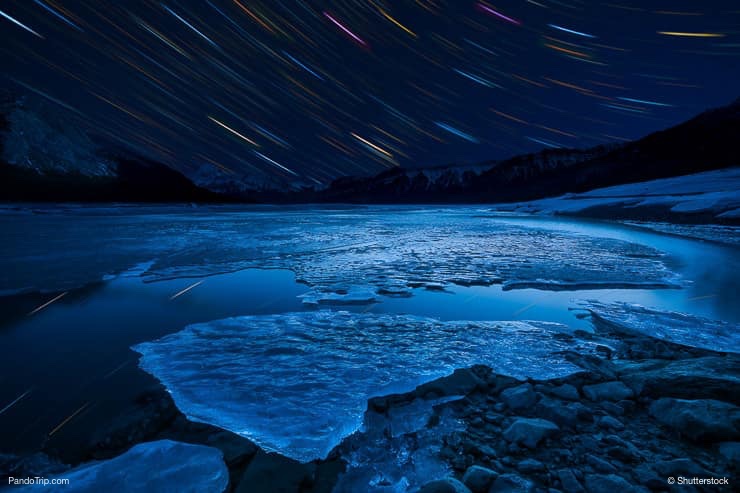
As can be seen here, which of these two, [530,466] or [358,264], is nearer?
[530,466]

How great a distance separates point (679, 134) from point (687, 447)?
165 meters

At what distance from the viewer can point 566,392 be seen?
85.0 inches

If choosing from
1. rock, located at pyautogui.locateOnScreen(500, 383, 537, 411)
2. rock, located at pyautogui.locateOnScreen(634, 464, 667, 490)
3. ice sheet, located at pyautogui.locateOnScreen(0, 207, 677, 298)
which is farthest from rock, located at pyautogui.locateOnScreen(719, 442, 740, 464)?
ice sheet, located at pyautogui.locateOnScreen(0, 207, 677, 298)

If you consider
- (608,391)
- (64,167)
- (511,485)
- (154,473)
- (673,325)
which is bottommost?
(154,473)

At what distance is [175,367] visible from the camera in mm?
2645

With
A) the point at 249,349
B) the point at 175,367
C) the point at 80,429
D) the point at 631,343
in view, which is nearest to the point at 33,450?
the point at 80,429

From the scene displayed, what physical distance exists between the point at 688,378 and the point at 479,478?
1.77 metres

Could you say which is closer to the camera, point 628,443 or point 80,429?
point 628,443

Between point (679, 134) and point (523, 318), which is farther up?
point (679, 134)

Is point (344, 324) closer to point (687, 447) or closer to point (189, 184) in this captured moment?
point (687, 447)

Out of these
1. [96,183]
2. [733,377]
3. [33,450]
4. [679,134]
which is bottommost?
[33,450]

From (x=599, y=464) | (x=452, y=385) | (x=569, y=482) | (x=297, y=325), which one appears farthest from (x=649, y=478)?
(x=297, y=325)

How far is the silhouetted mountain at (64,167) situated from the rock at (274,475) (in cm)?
13728

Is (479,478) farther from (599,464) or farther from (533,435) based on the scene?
(599,464)
